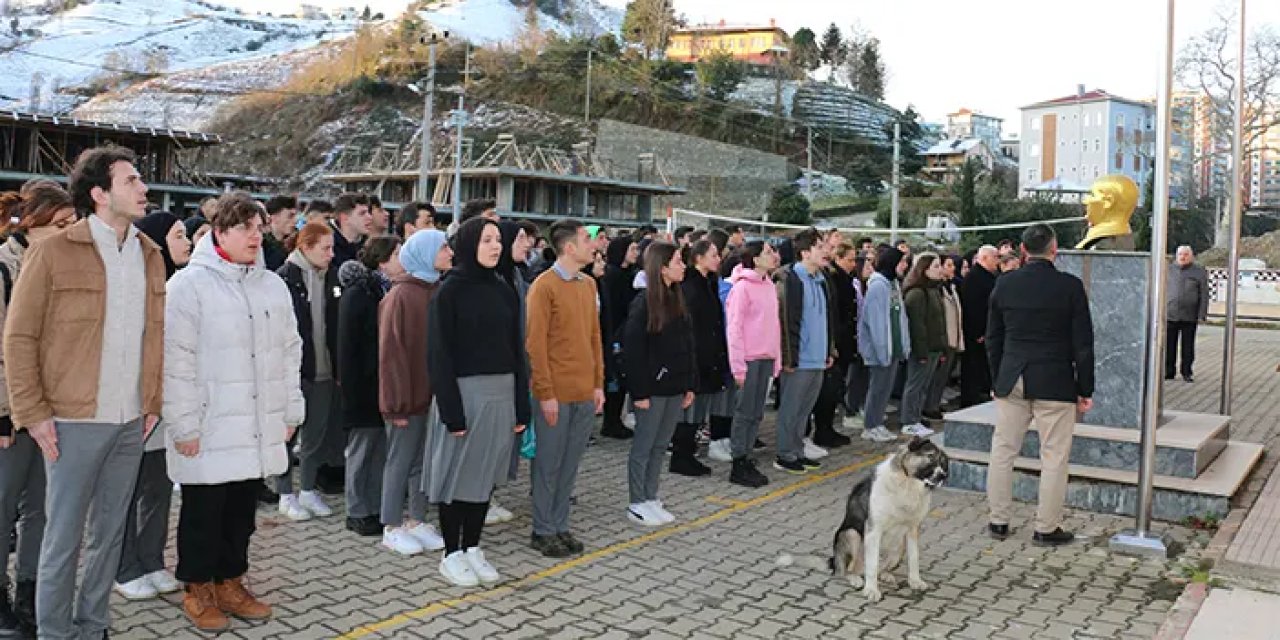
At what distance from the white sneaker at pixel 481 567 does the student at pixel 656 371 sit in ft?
4.79

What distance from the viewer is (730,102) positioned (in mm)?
81875

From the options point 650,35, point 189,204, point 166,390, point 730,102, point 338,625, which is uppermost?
point 650,35

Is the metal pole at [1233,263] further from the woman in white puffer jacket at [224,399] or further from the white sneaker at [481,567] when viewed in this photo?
the woman in white puffer jacket at [224,399]

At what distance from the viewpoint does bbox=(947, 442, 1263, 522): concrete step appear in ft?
22.3

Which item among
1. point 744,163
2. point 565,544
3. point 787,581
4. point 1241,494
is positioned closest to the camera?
point 787,581

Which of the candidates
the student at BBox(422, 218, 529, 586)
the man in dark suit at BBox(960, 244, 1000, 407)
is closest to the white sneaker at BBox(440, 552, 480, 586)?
the student at BBox(422, 218, 529, 586)

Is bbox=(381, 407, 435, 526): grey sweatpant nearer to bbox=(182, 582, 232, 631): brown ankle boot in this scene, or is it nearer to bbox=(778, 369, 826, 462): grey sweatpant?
bbox=(182, 582, 232, 631): brown ankle boot

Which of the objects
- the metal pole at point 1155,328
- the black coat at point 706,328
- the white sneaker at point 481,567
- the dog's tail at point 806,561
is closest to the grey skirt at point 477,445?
the white sneaker at point 481,567

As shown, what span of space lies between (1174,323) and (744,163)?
56.6 m

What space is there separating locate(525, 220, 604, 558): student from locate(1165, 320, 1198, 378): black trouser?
1227cm

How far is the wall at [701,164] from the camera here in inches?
2603

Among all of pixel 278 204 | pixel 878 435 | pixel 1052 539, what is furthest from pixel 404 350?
pixel 878 435

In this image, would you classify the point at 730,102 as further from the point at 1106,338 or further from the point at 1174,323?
the point at 1106,338

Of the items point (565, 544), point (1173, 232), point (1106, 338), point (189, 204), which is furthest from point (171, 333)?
point (1173, 232)
